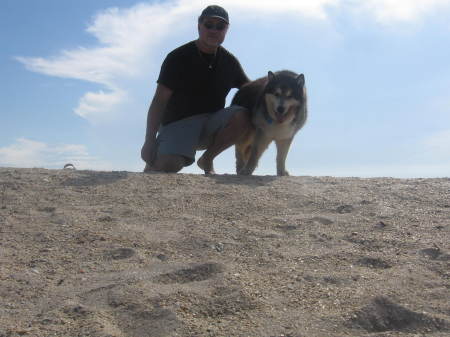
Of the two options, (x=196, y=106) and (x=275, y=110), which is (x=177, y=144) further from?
(x=275, y=110)

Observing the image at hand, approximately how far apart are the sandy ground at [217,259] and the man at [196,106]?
1.49 m

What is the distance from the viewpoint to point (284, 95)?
5953 mm

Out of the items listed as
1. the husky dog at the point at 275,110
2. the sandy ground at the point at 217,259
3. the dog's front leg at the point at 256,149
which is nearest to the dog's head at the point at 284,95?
the husky dog at the point at 275,110

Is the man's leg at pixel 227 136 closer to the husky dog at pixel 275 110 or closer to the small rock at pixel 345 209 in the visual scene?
the husky dog at pixel 275 110

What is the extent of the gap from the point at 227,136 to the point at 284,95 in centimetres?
80

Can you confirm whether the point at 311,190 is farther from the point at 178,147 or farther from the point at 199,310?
the point at 199,310

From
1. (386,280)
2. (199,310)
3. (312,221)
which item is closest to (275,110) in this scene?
(312,221)

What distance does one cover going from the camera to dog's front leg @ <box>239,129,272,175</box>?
6162mm

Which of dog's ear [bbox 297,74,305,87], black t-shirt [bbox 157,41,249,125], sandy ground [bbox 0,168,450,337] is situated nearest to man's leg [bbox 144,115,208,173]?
black t-shirt [bbox 157,41,249,125]

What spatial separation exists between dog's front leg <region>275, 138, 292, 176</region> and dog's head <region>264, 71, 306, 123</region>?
0.33m

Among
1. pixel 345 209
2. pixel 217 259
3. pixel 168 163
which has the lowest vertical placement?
pixel 217 259

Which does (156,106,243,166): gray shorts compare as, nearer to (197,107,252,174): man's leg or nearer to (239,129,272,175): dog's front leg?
(197,107,252,174): man's leg

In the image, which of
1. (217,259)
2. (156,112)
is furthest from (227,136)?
(217,259)

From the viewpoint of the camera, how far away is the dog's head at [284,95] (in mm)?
5936
